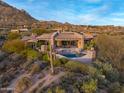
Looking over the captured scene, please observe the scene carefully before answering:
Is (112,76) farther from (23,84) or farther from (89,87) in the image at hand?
(23,84)

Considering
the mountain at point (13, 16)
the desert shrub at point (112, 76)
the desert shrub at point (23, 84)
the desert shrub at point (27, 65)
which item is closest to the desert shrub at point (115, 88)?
the desert shrub at point (112, 76)

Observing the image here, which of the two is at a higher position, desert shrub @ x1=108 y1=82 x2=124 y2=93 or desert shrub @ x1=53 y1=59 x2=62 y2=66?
desert shrub @ x1=53 y1=59 x2=62 y2=66

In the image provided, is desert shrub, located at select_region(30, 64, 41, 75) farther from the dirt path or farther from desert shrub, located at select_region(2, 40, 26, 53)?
desert shrub, located at select_region(2, 40, 26, 53)

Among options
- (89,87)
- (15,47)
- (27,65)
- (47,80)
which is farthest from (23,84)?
(15,47)

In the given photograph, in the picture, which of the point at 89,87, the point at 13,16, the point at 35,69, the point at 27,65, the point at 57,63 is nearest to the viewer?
the point at 89,87

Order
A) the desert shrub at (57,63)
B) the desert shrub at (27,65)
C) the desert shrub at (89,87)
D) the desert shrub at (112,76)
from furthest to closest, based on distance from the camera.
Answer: the desert shrub at (27,65), the desert shrub at (57,63), the desert shrub at (112,76), the desert shrub at (89,87)

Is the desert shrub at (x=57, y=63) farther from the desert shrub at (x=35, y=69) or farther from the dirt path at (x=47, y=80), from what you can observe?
the dirt path at (x=47, y=80)

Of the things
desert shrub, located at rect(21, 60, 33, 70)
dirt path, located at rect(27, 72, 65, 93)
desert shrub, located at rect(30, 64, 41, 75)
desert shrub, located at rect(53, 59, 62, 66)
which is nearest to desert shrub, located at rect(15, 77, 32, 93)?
dirt path, located at rect(27, 72, 65, 93)

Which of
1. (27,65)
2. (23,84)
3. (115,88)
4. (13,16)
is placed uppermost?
(27,65)
